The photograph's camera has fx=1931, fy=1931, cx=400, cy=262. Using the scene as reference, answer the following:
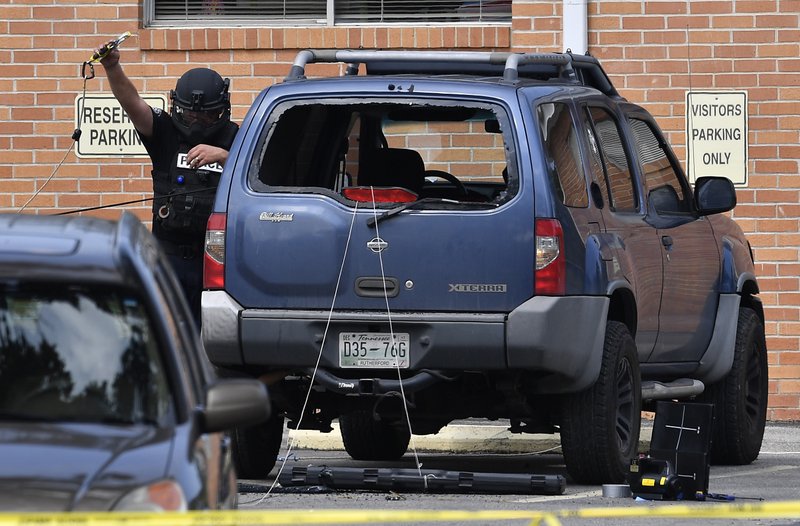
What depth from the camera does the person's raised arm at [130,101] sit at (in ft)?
32.8

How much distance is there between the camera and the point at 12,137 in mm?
13781

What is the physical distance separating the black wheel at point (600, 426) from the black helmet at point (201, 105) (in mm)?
2407

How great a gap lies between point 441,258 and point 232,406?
3.66 meters

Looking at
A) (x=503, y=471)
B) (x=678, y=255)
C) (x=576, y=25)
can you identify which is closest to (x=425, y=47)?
(x=576, y=25)

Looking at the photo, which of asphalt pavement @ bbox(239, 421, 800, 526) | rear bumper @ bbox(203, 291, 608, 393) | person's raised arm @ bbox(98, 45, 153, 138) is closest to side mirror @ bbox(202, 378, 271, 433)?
asphalt pavement @ bbox(239, 421, 800, 526)

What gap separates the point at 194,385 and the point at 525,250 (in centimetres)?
351

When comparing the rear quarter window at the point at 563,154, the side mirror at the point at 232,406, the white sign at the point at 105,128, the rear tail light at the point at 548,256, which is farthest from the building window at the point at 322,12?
the side mirror at the point at 232,406

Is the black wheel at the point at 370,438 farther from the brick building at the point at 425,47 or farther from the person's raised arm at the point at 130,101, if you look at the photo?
the brick building at the point at 425,47

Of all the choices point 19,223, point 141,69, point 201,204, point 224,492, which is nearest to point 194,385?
point 224,492

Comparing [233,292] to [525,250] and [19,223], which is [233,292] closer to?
[525,250]

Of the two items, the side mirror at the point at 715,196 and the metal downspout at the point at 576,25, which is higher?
the metal downspout at the point at 576,25

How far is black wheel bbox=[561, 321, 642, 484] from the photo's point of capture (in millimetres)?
8750

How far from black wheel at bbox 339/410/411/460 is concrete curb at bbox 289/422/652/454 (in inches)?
13.3

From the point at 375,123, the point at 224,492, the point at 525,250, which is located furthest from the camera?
the point at 375,123
